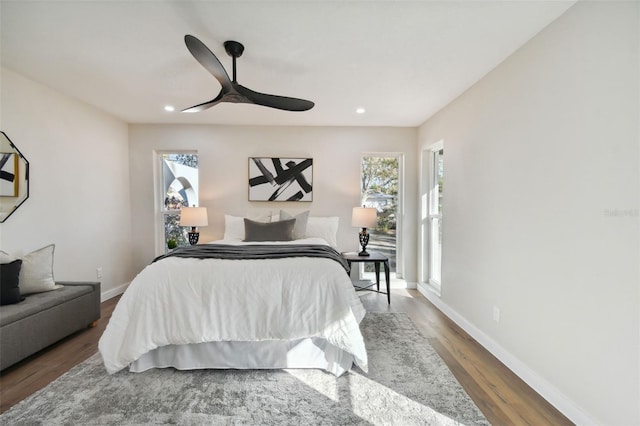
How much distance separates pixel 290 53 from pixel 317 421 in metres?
2.47

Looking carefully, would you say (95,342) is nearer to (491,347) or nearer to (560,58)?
(491,347)

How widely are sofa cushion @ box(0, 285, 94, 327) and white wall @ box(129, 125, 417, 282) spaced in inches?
61.8

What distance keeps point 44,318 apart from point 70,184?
1.52 metres

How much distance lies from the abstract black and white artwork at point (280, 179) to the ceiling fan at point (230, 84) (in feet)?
6.06

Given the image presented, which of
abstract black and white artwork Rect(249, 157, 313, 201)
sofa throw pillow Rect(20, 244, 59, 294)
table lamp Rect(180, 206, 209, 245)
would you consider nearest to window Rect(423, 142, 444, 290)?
abstract black and white artwork Rect(249, 157, 313, 201)

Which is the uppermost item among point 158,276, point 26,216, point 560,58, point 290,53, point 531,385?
point 290,53

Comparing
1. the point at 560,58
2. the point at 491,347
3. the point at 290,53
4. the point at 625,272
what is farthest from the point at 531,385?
the point at 290,53

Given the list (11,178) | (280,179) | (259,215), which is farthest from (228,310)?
(280,179)

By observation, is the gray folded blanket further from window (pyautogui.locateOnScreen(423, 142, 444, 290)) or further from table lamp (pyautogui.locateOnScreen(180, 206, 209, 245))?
window (pyautogui.locateOnScreen(423, 142, 444, 290))

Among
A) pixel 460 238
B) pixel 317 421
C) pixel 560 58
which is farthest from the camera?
pixel 460 238

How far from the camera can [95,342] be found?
2.59 meters

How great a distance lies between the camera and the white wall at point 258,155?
13.9 ft

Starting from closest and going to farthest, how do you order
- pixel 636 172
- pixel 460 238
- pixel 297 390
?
pixel 636 172, pixel 297 390, pixel 460 238

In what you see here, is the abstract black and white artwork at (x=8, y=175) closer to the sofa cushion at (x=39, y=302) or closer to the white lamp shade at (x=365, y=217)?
the sofa cushion at (x=39, y=302)
